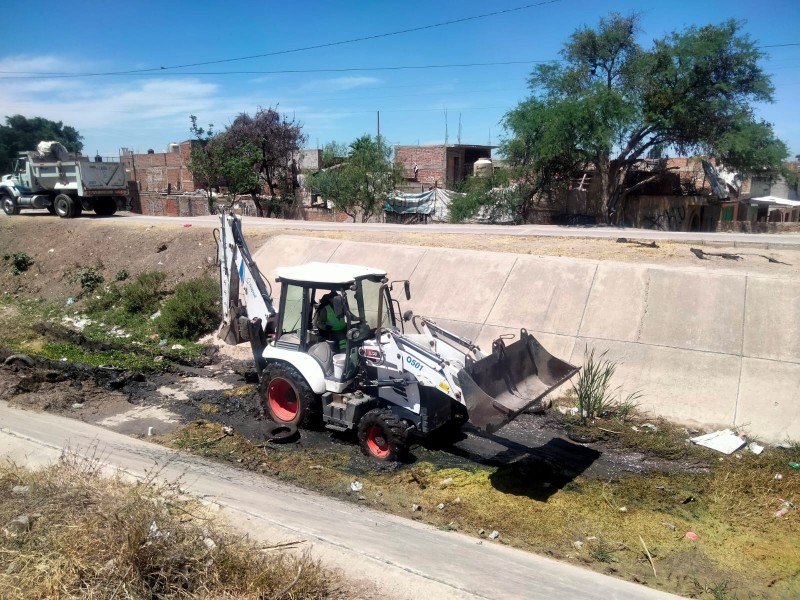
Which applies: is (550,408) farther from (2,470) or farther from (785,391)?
(2,470)

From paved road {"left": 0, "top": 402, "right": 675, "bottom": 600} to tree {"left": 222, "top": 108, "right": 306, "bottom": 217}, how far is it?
2812 cm

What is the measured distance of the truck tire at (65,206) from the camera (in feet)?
77.1

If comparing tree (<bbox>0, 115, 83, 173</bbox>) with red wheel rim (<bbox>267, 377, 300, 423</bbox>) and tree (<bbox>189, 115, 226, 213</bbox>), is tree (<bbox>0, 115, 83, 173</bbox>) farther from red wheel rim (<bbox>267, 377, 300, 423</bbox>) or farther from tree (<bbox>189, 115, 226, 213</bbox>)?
red wheel rim (<bbox>267, 377, 300, 423</bbox>)

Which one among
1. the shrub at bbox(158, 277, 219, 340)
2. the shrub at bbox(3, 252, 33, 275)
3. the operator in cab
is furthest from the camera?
the shrub at bbox(3, 252, 33, 275)

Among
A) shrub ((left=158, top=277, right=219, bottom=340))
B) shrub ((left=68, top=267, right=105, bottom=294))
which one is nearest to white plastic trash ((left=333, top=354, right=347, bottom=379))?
shrub ((left=158, top=277, right=219, bottom=340))


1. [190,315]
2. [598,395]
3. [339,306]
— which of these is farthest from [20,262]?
[598,395]

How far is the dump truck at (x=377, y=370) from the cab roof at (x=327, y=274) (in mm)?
13

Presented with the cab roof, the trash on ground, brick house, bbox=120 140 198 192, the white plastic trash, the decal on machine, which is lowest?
the trash on ground

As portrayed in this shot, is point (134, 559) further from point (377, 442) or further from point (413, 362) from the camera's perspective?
point (377, 442)

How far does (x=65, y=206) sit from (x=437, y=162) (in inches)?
823

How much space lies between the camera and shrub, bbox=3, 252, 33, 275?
1953cm

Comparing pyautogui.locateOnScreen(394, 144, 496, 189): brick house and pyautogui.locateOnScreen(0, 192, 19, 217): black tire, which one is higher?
pyautogui.locateOnScreen(394, 144, 496, 189): brick house

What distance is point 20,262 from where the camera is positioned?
19.7 m

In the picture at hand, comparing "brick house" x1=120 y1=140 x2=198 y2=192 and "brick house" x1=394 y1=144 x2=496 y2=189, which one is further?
"brick house" x1=120 y1=140 x2=198 y2=192
